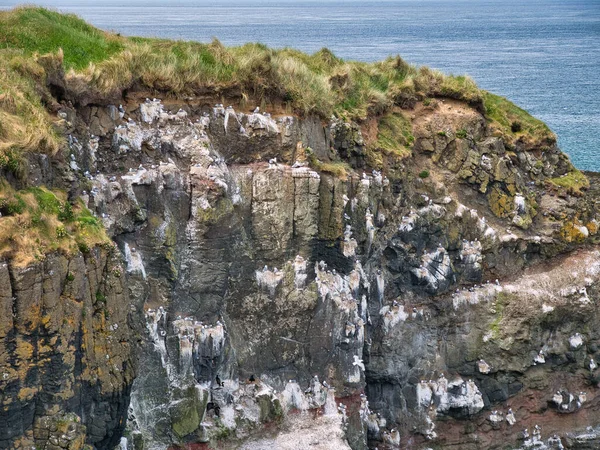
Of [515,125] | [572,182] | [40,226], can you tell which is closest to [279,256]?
[40,226]

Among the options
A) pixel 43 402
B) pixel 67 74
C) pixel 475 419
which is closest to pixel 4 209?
pixel 43 402

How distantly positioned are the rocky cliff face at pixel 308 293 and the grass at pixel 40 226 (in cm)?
44

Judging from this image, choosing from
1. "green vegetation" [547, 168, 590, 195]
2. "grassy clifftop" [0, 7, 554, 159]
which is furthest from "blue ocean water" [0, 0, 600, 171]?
"green vegetation" [547, 168, 590, 195]

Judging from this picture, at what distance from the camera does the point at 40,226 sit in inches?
981

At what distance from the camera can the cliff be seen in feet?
85.7

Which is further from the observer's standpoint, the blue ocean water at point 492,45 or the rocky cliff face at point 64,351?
the blue ocean water at point 492,45

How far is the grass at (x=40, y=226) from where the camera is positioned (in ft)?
78.3

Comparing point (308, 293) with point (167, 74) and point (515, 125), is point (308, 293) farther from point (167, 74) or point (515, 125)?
point (515, 125)

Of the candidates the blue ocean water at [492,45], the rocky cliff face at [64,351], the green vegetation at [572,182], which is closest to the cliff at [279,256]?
the rocky cliff face at [64,351]

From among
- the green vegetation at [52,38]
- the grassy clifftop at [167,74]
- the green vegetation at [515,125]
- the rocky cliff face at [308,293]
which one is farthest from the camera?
the green vegetation at [515,125]

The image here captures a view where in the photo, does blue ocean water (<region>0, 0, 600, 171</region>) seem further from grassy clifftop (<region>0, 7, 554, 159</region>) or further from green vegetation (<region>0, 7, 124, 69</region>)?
green vegetation (<region>0, 7, 124, 69</region>)

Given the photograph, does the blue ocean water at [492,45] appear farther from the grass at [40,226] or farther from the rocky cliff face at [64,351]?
the rocky cliff face at [64,351]

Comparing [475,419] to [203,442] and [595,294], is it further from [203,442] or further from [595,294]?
[203,442]

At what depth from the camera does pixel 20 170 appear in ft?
84.7
